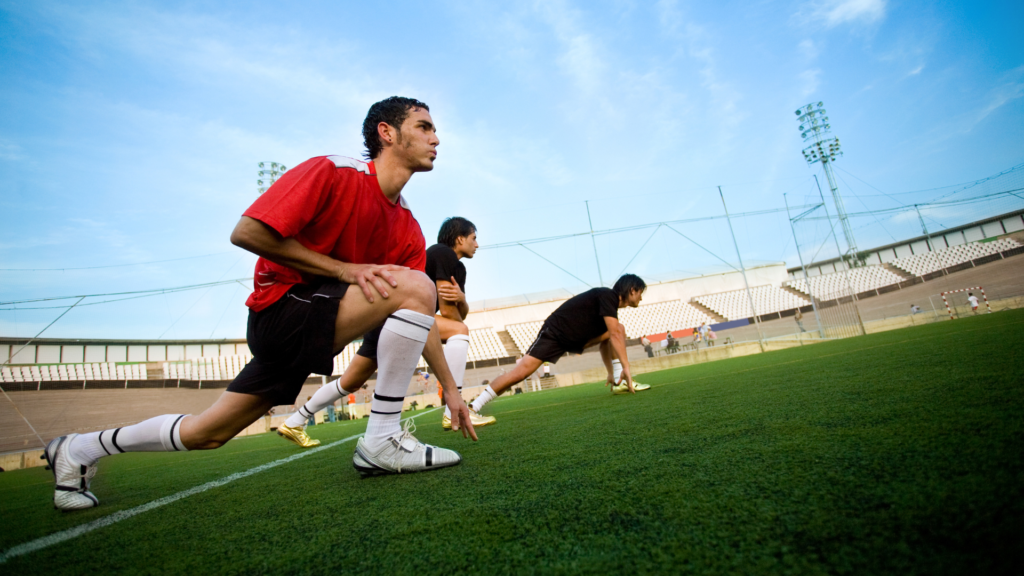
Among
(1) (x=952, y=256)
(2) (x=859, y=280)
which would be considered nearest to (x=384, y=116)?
(2) (x=859, y=280)

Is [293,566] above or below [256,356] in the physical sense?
below

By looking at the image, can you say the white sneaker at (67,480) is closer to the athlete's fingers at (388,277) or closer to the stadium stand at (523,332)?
the athlete's fingers at (388,277)

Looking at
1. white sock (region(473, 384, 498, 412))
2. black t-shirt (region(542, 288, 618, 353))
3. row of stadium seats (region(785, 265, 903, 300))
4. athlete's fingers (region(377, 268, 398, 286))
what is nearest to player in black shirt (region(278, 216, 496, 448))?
white sock (region(473, 384, 498, 412))

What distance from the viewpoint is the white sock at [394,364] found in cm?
189

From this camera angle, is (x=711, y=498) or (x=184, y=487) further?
(x=184, y=487)

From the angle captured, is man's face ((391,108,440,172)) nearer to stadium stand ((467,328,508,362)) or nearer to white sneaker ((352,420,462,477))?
white sneaker ((352,420,462,477))

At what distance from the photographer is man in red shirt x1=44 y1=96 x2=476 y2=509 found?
5.68 feet

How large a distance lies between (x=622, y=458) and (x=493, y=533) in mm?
722

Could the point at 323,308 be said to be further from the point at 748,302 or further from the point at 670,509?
the point at 748,302

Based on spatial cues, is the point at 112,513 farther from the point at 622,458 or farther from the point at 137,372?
the point at 137,372

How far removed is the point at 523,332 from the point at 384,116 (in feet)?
107

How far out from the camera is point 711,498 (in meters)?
0.97

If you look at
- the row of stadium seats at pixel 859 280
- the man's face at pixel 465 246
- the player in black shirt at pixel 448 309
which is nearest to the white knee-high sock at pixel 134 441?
the player in black shirt at pixel 448 309

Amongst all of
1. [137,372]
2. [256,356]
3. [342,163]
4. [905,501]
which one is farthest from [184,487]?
[137,372]
